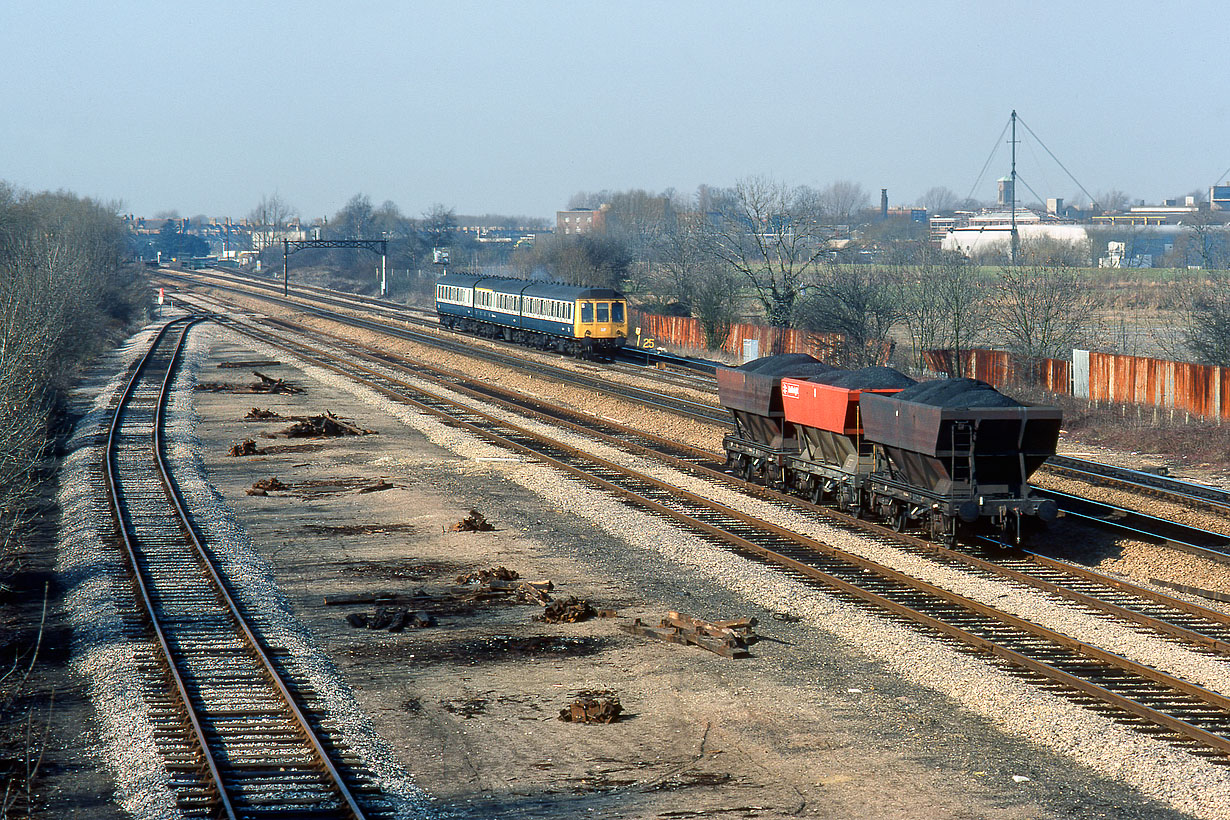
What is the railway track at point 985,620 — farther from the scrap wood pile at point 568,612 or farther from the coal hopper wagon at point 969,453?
the scrap wood pile at point 568,612

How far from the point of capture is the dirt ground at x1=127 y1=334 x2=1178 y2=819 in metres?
10.3

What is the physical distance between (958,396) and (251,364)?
4291cm

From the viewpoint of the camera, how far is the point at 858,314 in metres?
48.6

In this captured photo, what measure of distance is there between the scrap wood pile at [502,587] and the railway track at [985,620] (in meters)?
3.97

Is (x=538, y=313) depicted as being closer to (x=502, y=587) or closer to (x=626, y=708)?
(x=502, y=587)

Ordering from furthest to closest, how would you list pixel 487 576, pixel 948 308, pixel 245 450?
pixel 948 308 → pixel 245 450 → pixel 487 576

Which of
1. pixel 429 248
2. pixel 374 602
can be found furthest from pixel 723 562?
pixel 429 248

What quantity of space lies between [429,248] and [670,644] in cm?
14036

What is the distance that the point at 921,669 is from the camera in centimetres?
1381

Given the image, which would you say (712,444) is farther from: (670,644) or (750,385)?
(670,644)

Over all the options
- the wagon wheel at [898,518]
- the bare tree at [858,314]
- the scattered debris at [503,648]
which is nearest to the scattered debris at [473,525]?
the scattered debris at [503,648]

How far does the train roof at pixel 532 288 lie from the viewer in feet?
177

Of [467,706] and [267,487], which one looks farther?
[267,487]

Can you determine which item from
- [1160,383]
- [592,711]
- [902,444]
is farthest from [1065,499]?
[1160,383]
